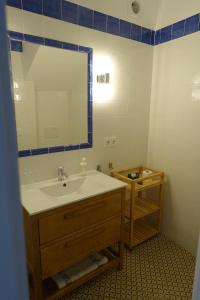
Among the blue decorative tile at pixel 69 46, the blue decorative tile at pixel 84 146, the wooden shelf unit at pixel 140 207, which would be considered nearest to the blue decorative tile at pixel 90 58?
the blue decorative tile at pixel 69 46

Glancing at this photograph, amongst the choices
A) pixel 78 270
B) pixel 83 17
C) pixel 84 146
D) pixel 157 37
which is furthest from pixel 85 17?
pixel 78 270

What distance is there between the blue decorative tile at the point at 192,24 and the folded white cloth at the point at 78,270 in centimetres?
217

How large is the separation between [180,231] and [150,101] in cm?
145

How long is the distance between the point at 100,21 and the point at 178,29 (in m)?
0.75

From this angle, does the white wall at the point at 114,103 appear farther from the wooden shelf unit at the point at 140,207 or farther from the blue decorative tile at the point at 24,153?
the wooden shelf unit at the point at 140,207

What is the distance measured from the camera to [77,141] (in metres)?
1.88

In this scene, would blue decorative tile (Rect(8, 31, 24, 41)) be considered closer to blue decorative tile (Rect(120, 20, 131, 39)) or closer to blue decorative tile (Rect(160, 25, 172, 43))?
blue decorative tile (Rect(120, 20, 131, 39))

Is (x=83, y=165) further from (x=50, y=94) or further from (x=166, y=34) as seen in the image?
(x=166, y=34)

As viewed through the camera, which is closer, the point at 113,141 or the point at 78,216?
the point at 78,216

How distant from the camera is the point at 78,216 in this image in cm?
147

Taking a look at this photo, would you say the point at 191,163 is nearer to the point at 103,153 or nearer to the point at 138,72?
the point at 103,153

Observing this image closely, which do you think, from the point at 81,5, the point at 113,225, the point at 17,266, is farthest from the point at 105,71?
the point at 17,266

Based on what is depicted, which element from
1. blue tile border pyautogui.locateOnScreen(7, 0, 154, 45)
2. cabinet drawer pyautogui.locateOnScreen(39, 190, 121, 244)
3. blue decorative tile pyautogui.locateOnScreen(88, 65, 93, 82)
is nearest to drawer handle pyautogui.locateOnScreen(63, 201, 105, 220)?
cabinet drawer pyautogui.locateOnScreen(39, 190, 121, 244)

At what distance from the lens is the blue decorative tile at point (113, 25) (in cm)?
186
